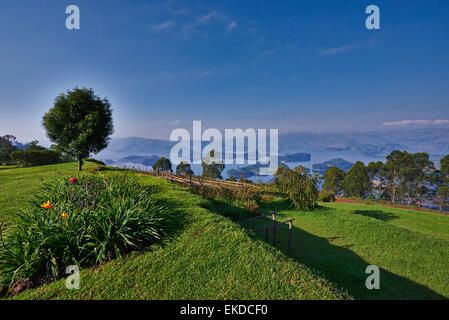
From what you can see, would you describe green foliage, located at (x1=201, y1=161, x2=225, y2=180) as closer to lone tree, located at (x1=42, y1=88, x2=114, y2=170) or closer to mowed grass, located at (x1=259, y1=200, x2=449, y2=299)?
lone tree, located at (x1=42, y1=88, x2=114, y2=170)

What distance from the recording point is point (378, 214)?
43.9 feet

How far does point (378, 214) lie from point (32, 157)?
3426cm

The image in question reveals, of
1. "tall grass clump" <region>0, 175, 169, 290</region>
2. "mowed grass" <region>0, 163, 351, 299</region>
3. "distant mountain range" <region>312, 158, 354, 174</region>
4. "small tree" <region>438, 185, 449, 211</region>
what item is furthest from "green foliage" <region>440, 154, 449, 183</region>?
"tall grass clump" <region>0, 175, 169, 290</region>

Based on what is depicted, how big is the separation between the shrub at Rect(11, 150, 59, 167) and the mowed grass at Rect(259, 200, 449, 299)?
26351 millimetres

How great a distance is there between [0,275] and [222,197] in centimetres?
868

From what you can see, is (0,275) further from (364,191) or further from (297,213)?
(364,191)

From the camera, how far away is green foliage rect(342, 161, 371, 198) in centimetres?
3400

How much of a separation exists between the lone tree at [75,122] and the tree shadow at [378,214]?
20.4 m

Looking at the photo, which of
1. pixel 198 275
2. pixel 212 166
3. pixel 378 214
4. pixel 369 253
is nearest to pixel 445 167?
pixel 378 214

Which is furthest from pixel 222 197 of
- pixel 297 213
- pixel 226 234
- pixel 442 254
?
pixel 442 254

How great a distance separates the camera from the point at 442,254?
753cm

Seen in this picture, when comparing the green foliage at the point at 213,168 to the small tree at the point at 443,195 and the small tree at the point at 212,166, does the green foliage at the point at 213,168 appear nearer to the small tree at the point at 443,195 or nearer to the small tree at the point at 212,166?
the small tree at the point at 212,166

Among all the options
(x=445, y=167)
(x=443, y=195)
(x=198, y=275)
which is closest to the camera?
(x=198, y=275)

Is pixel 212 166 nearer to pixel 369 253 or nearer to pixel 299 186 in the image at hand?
pixel 299 186
